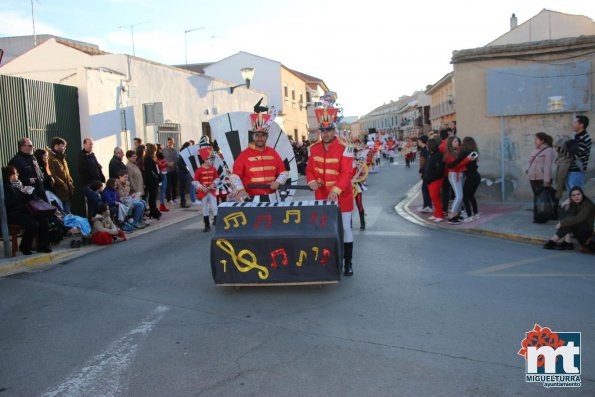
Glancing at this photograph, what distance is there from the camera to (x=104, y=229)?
33.1ft

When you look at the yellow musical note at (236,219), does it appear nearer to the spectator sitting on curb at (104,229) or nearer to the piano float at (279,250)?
the piano float at (279,250)

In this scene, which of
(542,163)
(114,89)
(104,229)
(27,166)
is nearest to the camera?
(27,166)

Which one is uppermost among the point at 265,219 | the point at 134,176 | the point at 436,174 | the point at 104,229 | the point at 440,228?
the point at 134,176

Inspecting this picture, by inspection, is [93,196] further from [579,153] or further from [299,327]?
[579,153]

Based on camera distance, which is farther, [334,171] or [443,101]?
[443,101]

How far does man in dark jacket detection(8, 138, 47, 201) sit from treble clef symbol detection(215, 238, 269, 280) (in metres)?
5.14

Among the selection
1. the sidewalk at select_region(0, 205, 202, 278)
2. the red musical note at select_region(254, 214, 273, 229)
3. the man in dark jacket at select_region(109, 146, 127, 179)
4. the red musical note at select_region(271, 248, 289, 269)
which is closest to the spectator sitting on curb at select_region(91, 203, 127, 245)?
the sidewalk at select_region(0, 205, 202, 278)

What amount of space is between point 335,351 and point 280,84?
3646 cm

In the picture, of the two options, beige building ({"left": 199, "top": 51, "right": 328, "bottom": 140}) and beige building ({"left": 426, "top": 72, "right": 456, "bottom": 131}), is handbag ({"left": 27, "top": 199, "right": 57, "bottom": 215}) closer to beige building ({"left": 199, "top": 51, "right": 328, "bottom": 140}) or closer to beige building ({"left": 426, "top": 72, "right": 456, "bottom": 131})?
beige building ({"left": 199, "top": 51, "right": 328, "bottom": 140})

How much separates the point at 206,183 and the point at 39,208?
10.8 feet

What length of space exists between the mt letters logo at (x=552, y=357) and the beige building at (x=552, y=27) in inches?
1321

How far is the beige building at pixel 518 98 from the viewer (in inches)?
497

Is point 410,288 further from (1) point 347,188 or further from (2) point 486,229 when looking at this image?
(2) point 486,229

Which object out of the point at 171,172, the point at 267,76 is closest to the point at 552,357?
the point at 171,172
